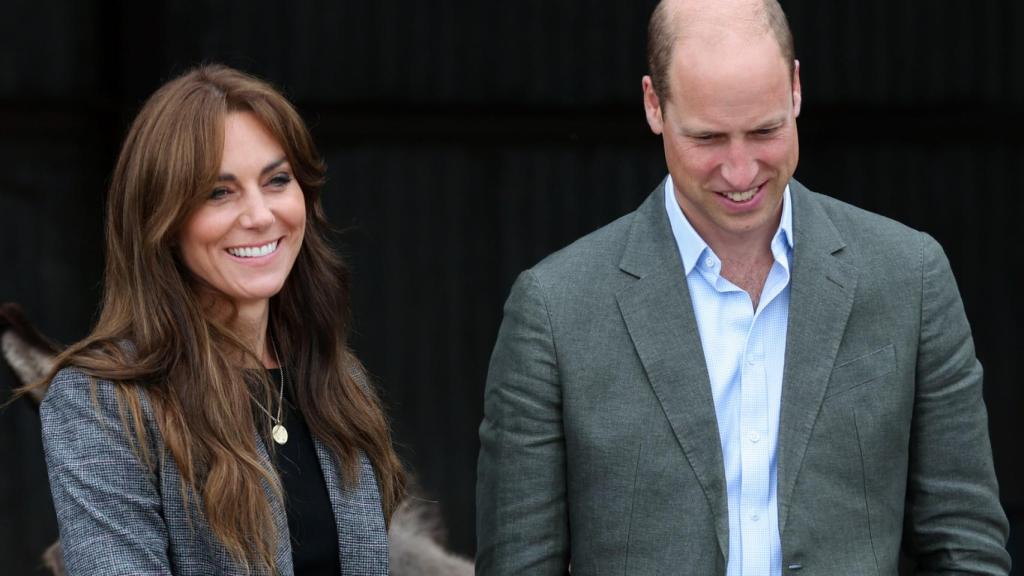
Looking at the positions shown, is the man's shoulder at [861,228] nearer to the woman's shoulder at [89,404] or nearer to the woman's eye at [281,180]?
the woman's eye at [281,180]

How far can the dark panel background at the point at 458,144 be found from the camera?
13.2 feet

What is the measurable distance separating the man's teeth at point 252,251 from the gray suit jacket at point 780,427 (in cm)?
42

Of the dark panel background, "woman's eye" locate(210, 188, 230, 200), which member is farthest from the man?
the dark panel background

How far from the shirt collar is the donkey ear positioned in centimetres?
200

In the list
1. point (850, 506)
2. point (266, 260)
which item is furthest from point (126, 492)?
point (850, 506)

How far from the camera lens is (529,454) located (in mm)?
2543

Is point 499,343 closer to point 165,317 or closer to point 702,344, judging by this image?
point 702,344

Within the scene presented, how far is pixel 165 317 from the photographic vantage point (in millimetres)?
2428

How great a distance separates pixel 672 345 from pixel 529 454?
0.29m

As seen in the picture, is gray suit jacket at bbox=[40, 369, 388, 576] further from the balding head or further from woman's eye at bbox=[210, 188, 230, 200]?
the balding head

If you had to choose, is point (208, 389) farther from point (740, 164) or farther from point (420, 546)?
point (420, 546)

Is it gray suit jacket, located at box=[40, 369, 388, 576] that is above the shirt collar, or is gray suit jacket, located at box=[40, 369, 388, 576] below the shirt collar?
below

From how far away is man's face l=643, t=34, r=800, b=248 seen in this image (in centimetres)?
238

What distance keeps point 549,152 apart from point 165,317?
1.89m
